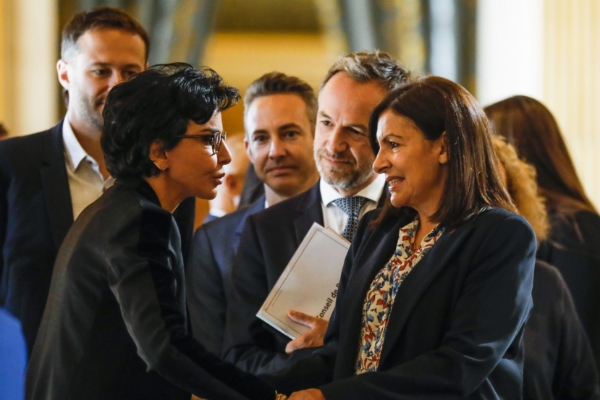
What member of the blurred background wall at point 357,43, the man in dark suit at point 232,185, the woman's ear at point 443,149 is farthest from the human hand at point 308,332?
the blurred background wall at point 357,43

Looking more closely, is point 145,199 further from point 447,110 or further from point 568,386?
point 568,386

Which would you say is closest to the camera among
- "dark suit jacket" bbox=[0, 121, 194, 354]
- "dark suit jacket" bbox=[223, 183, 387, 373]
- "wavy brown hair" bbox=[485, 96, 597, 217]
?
"dark suit jacket" bbox=[223, 183, 387, 373]

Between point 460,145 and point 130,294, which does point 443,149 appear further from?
point 130,294

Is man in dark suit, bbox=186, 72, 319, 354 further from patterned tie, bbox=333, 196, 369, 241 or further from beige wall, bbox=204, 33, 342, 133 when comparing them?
beige wall, bbox=204, 33, 342, 133

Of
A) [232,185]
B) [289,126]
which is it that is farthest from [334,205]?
[232,185]

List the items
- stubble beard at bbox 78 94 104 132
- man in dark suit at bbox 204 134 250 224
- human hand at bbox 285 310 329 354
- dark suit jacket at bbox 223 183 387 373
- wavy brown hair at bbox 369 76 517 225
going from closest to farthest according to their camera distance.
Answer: wavy brown hair at bbox 369 76 517 225
human hand at bbox 285 310 329 354
dark suit jacket at bbox 223 183 387 373
stubble beard at bbox 78 94 104 132
man in dark suit at bbox 204 134 250 224

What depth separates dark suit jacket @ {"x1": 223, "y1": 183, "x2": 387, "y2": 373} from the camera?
271cm

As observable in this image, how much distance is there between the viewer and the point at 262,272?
283 centimetres

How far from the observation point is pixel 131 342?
2.10 metres

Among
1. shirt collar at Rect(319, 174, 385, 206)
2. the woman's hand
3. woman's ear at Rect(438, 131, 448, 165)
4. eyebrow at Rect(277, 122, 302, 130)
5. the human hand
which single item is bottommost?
the human hand

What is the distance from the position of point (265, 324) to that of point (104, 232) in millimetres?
820

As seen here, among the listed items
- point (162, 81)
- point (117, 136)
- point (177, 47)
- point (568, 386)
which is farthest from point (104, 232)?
point (177, 47)

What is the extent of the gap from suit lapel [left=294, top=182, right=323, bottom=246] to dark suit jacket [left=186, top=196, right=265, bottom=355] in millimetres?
356

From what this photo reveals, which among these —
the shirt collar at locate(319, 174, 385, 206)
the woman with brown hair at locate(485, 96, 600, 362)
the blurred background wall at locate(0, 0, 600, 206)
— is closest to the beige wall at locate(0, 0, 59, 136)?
the blurred background wall at locate(0, 0, 600, 206)
